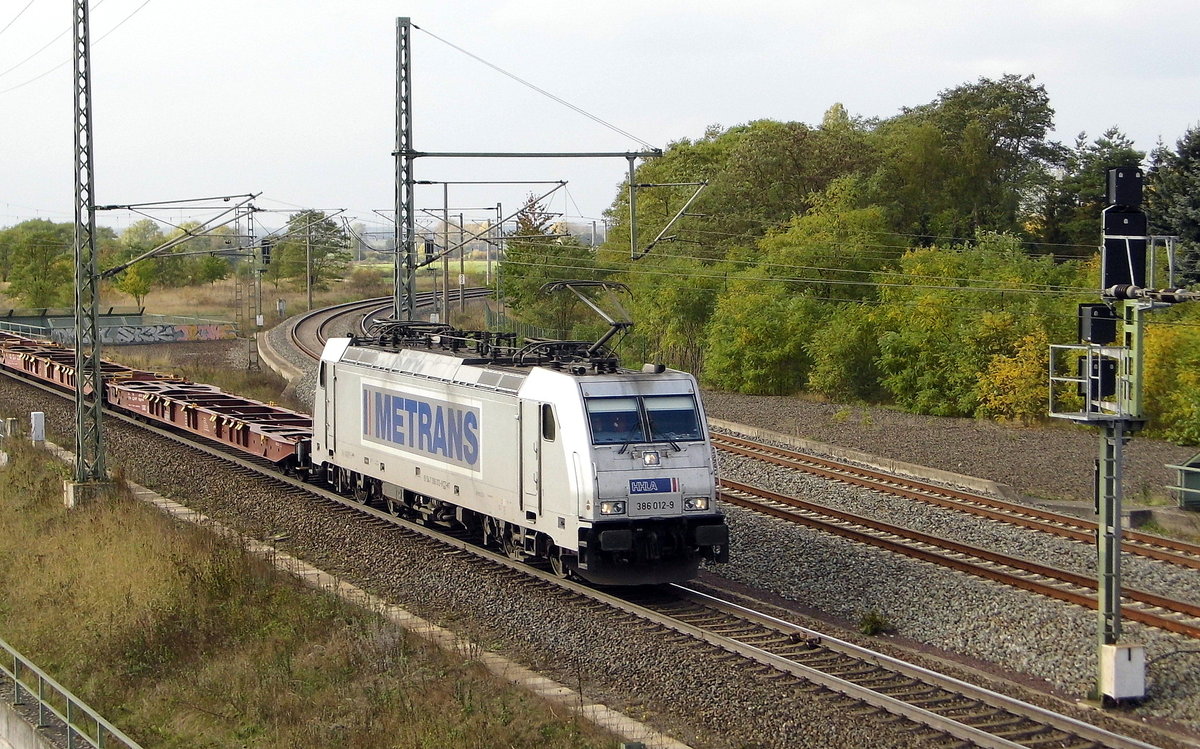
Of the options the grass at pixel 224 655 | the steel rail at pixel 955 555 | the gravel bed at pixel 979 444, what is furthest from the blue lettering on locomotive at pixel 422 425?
the gravel bed at pixel 979 444

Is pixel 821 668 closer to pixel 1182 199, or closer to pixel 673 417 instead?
pixel 673 417

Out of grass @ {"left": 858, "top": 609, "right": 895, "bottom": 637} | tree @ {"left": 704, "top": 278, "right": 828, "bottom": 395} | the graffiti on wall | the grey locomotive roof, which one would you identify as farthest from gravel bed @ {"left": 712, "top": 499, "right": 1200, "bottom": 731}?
the graffiti on wall

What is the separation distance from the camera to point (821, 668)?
1238 centimetres

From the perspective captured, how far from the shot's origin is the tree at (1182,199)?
37.9 m

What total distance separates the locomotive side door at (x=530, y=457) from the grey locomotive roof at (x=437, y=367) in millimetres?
508

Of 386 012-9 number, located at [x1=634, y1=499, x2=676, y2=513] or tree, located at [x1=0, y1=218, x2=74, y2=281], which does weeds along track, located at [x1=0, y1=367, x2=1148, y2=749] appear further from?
tree, located at [x1=0, y1=218, x2=74, y2=281]

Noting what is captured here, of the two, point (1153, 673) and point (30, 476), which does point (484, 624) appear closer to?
point (1153, 673)

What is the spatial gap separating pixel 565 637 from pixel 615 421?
2738 millimetres

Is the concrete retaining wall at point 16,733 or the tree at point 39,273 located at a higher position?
the tree at point 39,273

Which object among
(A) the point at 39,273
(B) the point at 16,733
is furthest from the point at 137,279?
(B) the point at 16,733

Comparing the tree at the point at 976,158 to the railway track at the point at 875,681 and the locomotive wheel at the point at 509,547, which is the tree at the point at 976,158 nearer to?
the locomotive wheel at the point at 509,547

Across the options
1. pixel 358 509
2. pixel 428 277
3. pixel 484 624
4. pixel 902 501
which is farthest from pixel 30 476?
pixel 428 277

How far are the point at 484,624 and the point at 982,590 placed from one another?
6.43 m

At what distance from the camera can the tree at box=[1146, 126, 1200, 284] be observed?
37938 mm
